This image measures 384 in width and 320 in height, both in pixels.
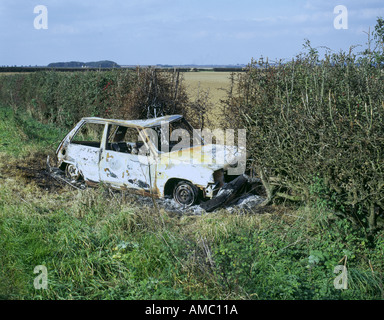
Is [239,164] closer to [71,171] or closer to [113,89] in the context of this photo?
[71,171]

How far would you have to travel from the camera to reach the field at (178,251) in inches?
171

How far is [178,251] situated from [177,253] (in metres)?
0.04

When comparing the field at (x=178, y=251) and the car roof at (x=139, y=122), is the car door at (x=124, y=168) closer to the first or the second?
the car roof at (x=139, y=122)

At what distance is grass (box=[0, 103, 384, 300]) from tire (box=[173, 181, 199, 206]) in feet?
1.28

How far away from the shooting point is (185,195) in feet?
23.1

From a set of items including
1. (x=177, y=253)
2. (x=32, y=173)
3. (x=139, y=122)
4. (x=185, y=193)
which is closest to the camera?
(x=177, y=253)

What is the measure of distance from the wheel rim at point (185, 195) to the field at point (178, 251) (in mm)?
316

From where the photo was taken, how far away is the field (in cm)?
435

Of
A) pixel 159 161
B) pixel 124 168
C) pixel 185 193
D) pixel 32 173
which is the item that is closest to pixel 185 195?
pixel 185 193

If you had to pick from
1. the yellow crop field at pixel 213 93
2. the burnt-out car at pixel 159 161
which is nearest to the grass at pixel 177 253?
the burnt-out car at pixel 159 161

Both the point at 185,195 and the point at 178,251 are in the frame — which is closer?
the point at 178,251

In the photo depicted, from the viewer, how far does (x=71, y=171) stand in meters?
8.76

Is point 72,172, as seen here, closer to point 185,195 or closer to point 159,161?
point 159,161
